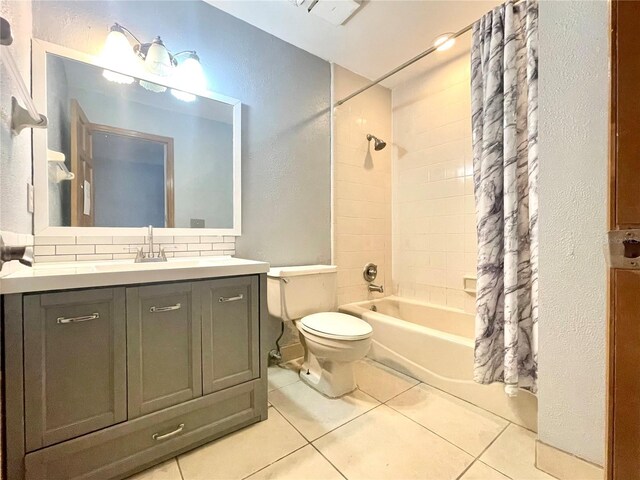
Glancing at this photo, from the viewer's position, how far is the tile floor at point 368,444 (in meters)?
1.12

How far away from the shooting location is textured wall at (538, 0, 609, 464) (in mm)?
977

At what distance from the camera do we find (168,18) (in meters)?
1.66

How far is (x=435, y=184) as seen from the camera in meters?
2.44

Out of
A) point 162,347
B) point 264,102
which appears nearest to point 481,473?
point 162,347

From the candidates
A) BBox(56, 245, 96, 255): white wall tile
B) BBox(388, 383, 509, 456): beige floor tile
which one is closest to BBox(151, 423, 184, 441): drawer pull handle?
BBox(56, 245, 96, 255): white wall tile

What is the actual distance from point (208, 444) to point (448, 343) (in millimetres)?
1391

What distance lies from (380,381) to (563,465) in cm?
94

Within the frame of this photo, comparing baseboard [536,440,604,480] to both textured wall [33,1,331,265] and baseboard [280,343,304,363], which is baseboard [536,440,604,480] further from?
textured wall [33,1,331,265]

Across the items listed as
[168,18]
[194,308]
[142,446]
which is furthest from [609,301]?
[168,18]

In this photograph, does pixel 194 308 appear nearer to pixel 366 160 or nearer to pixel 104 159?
pixel 104 159

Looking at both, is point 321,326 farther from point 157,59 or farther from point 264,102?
point 157,59

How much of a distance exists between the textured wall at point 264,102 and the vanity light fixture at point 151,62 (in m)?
0.08

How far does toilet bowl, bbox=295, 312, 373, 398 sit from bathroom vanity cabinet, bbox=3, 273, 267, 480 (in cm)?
33

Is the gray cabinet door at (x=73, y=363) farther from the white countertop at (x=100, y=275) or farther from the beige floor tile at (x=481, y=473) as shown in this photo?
the beige floor tile at (x=481, y=473)
